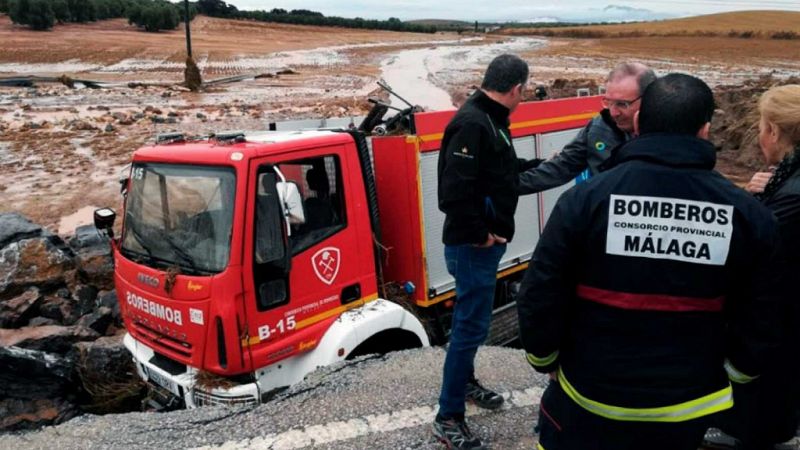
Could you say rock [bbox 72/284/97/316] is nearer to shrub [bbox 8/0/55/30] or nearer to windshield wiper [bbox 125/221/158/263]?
windshield wiper [bbox 125/221/158/263]

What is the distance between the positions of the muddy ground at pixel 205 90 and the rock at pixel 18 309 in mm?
4423

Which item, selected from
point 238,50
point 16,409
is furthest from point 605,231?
point 238,50

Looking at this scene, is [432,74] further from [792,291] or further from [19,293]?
[792,291]

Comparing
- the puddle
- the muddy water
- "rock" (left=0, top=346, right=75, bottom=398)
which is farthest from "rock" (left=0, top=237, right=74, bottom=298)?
the muddy water

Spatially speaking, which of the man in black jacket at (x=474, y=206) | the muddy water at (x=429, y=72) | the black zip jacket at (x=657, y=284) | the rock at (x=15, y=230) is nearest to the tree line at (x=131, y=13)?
the muddy water at (x=429, y=72)

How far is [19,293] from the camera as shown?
7.05m

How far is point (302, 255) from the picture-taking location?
4270 mm

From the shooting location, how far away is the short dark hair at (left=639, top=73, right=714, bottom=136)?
85.9 inches

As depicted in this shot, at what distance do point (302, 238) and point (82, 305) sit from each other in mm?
3881

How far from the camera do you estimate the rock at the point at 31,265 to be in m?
7.13

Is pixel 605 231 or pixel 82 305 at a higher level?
pixel 605 231

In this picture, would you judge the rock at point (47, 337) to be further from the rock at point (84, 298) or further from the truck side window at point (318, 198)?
the truck side window at point (318, 198)

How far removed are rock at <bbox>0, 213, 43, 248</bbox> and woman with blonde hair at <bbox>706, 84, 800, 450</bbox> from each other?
25.7 ft

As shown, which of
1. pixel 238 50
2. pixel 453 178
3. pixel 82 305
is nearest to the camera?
pixel 453 178
